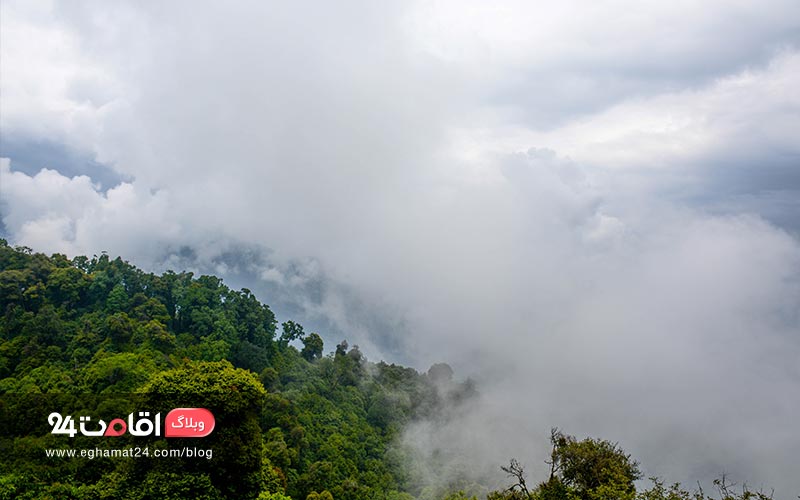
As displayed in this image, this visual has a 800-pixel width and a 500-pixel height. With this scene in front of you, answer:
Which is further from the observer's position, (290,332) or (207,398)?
(290,332)

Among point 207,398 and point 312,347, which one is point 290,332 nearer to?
point 312,347

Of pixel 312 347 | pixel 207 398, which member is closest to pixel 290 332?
pixel 312 347

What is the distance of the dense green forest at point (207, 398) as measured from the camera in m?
25.7

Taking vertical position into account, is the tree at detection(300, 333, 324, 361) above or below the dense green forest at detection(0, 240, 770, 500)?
above

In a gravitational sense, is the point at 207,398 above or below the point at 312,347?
below

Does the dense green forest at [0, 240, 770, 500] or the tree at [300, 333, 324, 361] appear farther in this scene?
the tree at [300, 333, 324, 361]

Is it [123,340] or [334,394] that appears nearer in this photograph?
[123,340]

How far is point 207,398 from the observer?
1085 inches

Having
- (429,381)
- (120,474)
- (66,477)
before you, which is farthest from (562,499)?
(429,381)

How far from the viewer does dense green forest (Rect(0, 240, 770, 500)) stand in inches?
1013

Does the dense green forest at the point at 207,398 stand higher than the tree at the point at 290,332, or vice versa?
the tree at the point at 290,332

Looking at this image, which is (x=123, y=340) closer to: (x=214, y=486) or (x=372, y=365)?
(x=214, y=486)

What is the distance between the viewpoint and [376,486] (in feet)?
179

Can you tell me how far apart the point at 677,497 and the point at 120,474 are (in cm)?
2607
